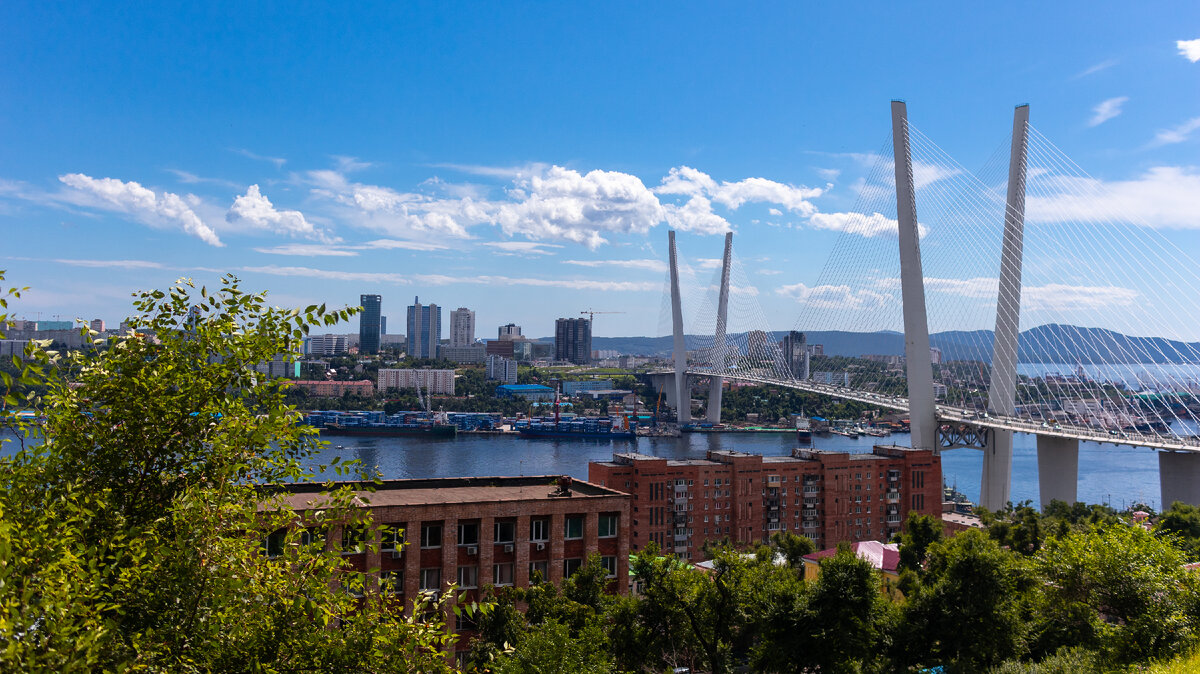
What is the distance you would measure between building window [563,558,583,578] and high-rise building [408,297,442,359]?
70.2 metres

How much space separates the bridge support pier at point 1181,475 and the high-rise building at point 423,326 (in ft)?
224

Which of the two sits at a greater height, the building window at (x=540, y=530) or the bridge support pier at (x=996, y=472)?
the building window at (x=540, y=530)

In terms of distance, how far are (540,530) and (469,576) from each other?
0.53m

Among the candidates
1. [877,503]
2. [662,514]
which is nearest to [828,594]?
[662,514]

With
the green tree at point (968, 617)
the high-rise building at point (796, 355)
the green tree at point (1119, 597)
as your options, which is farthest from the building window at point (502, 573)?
the high-rise building at point (796, 355)

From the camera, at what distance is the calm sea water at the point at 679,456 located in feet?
60.1

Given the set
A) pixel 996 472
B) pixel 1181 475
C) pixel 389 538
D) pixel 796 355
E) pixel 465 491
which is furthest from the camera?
pixel 796 355

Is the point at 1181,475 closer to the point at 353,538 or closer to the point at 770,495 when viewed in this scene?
the point at 770,495

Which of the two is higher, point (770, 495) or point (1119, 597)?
point (1119, 597)

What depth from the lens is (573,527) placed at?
5.14 meters

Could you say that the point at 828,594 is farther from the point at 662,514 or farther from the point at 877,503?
the point at 877,503

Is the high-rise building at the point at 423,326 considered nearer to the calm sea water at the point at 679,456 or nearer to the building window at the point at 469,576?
the calm sea water at the point at 679,456

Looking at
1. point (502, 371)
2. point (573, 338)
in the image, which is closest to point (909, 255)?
point (502, 371)

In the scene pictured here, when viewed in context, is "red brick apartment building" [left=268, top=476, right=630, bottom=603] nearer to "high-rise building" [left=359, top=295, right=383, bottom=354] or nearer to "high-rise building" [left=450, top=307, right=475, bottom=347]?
"high-rise building" [left=359, top=295, right=383, bottom=354]
